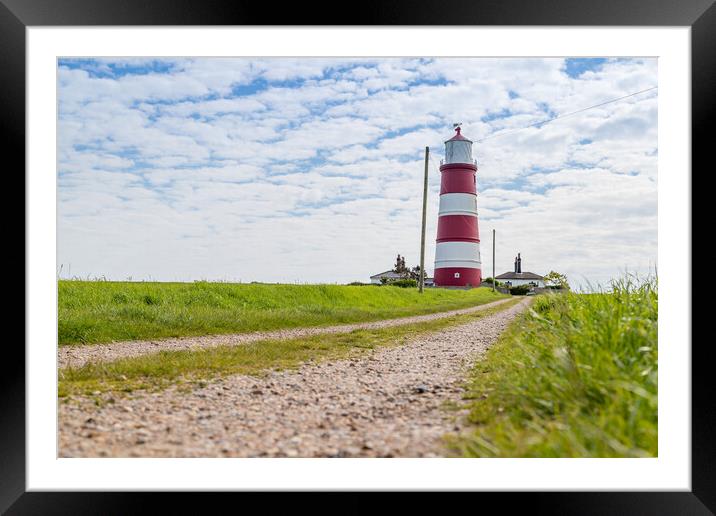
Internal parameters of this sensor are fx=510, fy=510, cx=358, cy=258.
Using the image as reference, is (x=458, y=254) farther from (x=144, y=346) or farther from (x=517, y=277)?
(x=144, y=346)

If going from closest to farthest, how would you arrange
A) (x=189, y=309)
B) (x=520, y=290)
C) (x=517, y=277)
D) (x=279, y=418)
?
(x=279, y=418)
(x=189, y=309)
(x=520, y=290)
(x=517, y=277)

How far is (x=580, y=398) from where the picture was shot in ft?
11.8

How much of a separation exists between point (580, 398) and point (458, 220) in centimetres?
2983

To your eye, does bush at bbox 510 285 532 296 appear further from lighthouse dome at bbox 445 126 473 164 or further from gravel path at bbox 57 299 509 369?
gravel path at bbox 57 299 509 369

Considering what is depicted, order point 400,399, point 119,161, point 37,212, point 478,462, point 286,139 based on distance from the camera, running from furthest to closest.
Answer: point 286,139, point 119,161, point 400,399, point 37,212, point 478,462

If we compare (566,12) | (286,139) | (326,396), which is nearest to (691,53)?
(566,12)

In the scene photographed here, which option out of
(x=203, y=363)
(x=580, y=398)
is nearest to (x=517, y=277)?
(x=203, y=363)

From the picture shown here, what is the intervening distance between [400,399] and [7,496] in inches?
126

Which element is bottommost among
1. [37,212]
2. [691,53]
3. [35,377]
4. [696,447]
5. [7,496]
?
[7,496]

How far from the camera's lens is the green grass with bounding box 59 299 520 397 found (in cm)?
538

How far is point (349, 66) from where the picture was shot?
773cm

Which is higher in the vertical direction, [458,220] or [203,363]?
[458,220]

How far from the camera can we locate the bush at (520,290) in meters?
41.8

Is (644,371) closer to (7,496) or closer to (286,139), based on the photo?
(7,496)
